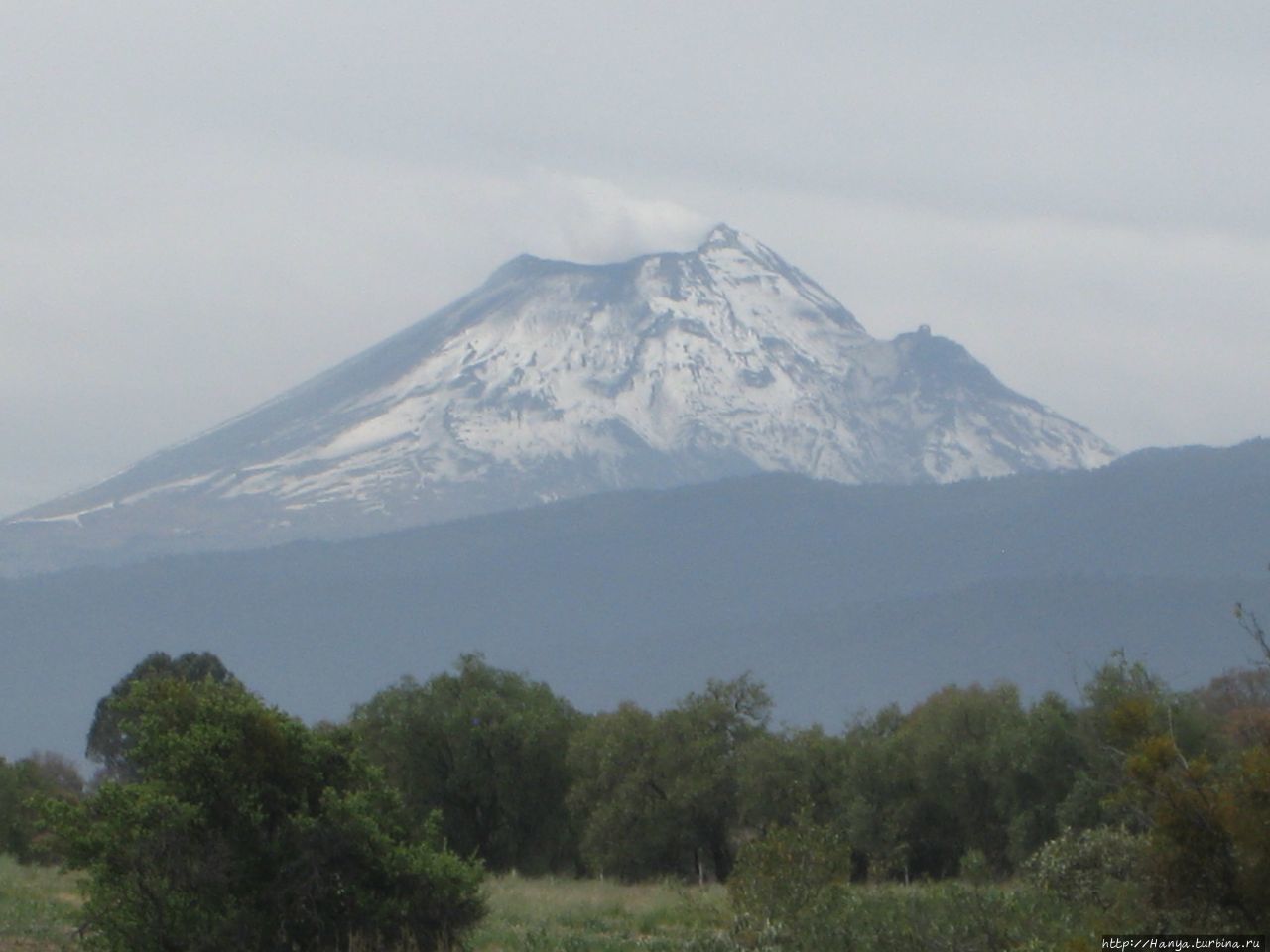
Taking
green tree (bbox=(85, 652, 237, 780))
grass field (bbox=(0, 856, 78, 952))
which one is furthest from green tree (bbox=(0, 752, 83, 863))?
green tree (bbox=(85, 652, 237, 780))

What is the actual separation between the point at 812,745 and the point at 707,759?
2.56 m

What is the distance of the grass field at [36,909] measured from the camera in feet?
53.2

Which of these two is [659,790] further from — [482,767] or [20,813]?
[20,813]

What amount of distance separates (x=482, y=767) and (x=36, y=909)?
20509mm

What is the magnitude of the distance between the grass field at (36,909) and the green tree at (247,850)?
2459 millimetres

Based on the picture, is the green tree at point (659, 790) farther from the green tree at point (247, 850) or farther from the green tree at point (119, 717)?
the green tree at point (119, 717)

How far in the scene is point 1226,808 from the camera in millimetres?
9312

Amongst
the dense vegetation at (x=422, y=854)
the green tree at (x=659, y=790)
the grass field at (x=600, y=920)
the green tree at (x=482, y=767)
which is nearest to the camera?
the dense vegetation at (x=422, y=854)

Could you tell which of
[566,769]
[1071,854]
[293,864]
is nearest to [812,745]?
[566,769]

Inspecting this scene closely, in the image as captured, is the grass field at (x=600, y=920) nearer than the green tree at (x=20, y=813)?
Yes

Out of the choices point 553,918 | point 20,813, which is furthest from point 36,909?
point 20,813

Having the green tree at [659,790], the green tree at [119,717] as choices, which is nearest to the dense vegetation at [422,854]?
the green tree at [659,790]

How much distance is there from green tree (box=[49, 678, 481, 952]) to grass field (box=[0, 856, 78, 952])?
2.46 metres

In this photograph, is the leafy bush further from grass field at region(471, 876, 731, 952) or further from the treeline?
the treeline
